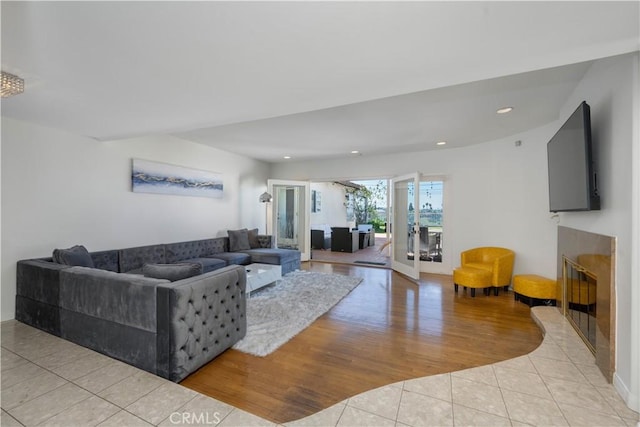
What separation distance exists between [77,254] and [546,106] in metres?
5.82

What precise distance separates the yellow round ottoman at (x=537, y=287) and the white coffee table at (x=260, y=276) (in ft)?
12.0

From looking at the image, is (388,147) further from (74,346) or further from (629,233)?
(74,346)

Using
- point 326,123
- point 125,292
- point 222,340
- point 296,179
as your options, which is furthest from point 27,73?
point 296,179

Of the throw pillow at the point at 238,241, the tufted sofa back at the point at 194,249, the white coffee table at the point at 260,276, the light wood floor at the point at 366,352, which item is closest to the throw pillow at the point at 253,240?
the throw pillow at the point at 238,241

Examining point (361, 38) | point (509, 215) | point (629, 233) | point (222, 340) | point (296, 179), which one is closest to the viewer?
point (361, 38)

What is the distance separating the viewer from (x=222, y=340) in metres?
2.40

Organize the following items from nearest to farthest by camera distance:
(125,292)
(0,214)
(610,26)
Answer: (610,26)
(125,292)
(0,214)

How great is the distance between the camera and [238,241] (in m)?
5.57

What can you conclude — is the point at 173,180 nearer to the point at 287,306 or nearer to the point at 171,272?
the point at 171,272

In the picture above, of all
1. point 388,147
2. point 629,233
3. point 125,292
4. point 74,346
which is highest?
point 388,147

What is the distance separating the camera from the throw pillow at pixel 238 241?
5508 millimetres

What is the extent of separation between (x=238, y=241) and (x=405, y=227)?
3.62 m

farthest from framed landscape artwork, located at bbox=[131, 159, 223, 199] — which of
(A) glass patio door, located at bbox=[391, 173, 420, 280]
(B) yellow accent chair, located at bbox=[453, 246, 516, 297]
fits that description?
(B) yellow accent chair, located at bbox=[453, 246, 516, 297]

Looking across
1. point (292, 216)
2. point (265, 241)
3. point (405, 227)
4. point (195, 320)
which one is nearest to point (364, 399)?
point (195, 320)
